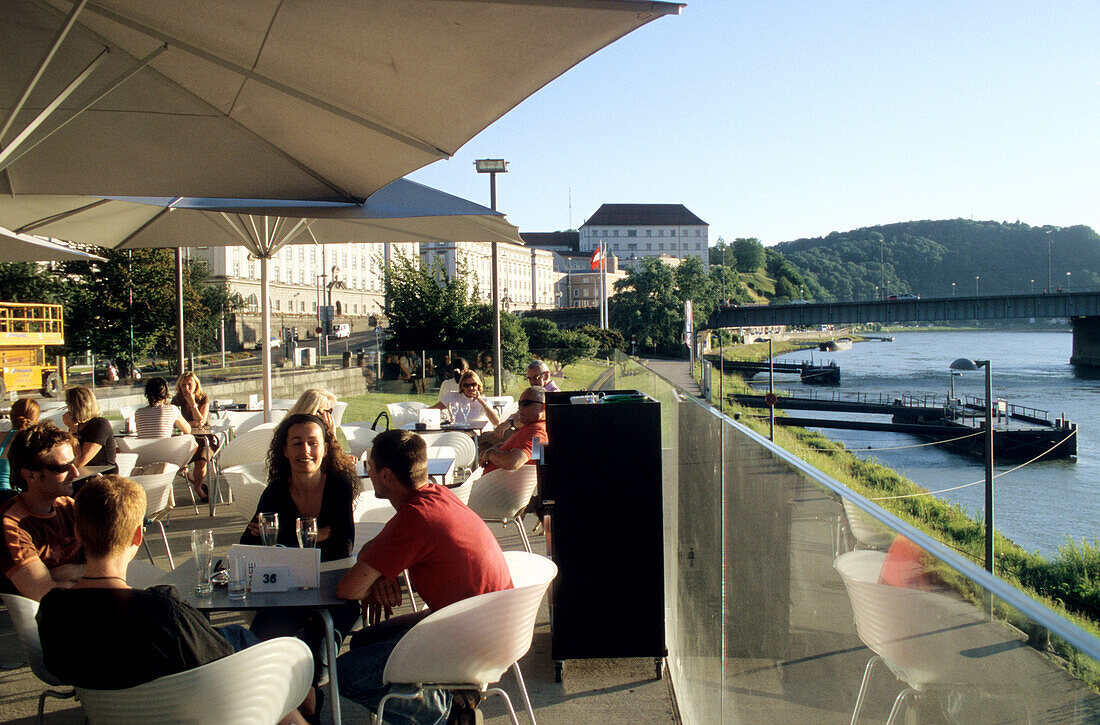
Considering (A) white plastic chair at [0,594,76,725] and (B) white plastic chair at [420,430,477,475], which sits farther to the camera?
Result: (B) white plastic chair at [420,430,477,475]

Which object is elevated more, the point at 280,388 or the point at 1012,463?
the point at 280,388

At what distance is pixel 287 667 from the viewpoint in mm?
2818

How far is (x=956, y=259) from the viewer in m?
135

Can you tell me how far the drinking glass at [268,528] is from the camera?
3.63 metres

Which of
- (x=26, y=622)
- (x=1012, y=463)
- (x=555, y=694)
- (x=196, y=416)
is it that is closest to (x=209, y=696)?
(x=26, y=622)

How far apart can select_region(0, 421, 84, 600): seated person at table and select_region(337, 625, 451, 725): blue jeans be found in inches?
51.0

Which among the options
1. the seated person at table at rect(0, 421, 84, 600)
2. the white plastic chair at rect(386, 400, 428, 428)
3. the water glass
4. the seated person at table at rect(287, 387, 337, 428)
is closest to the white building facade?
the white plastic chair at rect(386, 400, 428, 428)

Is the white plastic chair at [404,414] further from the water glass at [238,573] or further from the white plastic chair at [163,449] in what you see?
the water glass at [238,573]

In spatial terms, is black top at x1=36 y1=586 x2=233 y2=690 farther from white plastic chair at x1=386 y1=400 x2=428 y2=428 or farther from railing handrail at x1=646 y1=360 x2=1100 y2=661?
white plastic chair at x1=386 y1=400 x2=428 y2=428

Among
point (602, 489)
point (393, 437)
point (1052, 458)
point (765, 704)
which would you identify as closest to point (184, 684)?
point (393, 437)

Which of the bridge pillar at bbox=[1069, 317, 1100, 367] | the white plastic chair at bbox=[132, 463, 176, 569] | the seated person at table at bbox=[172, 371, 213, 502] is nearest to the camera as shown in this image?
the white plastic chair at bbox=[132, 463, 176, 569]

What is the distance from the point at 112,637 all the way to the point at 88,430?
4081 millimetres

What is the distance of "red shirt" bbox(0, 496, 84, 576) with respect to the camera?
3.59 metres

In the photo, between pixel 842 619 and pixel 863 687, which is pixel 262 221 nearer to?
pixel 842 619
